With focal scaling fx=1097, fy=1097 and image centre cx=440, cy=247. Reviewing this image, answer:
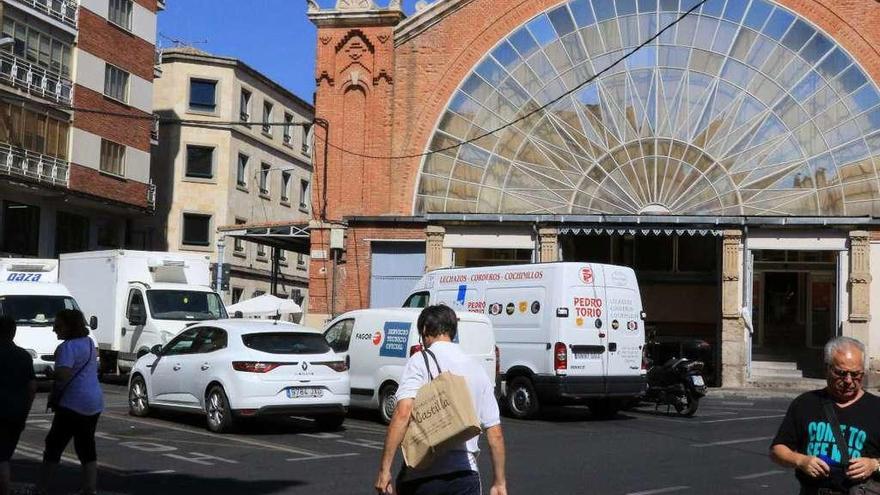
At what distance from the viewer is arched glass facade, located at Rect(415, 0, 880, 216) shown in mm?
28484

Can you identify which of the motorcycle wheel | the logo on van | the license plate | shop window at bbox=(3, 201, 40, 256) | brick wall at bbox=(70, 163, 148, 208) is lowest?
the motorcycle wheel

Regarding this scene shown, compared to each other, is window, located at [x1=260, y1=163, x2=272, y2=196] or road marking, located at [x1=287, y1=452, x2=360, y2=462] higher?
window, located at [x1=260, y1=163, x2=272, y2=196]

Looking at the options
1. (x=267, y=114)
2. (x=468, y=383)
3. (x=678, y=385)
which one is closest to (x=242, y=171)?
(x=267, y=114)

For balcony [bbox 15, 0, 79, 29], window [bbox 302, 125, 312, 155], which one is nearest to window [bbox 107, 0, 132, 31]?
balcony [bbox 15, 0, 79, 29]

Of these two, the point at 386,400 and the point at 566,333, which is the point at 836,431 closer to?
the point at 386,400

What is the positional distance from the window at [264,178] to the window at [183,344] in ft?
125

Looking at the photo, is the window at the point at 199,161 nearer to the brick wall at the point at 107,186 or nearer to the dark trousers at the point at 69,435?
the brick wall at the point at 107,186

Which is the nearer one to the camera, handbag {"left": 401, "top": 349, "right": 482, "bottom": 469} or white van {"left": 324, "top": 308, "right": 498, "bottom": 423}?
handbag {"left": 401, "top": 349, "right": 482, "bottom": 469}

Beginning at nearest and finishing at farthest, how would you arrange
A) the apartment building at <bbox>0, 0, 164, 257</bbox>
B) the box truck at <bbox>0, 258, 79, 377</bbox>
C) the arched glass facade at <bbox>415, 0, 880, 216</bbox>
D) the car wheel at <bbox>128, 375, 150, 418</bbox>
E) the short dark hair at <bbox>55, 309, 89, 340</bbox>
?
the short dark hair at <bbox>55, 309, 89, 340</bbox> < the car wheel at <bbox>128, 375, 150, 418</bbox> < the box truck at <bbox>0, 258, 79, 377</bbox> < the arched glass facade at <bbox>415, 0, 880, 216</bbox> < the apartment building at <bbox>0, 0, 164, 257</bbox>

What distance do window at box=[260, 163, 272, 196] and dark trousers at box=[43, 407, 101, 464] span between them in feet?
150

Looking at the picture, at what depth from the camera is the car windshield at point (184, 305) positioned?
24391 mm

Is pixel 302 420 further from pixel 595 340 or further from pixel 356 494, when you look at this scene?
pixel 356 494

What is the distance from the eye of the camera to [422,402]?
18.5 feet

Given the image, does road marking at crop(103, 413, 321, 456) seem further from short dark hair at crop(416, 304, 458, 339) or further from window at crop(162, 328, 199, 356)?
short dark hair at crop(416, 304, 458, 339)
